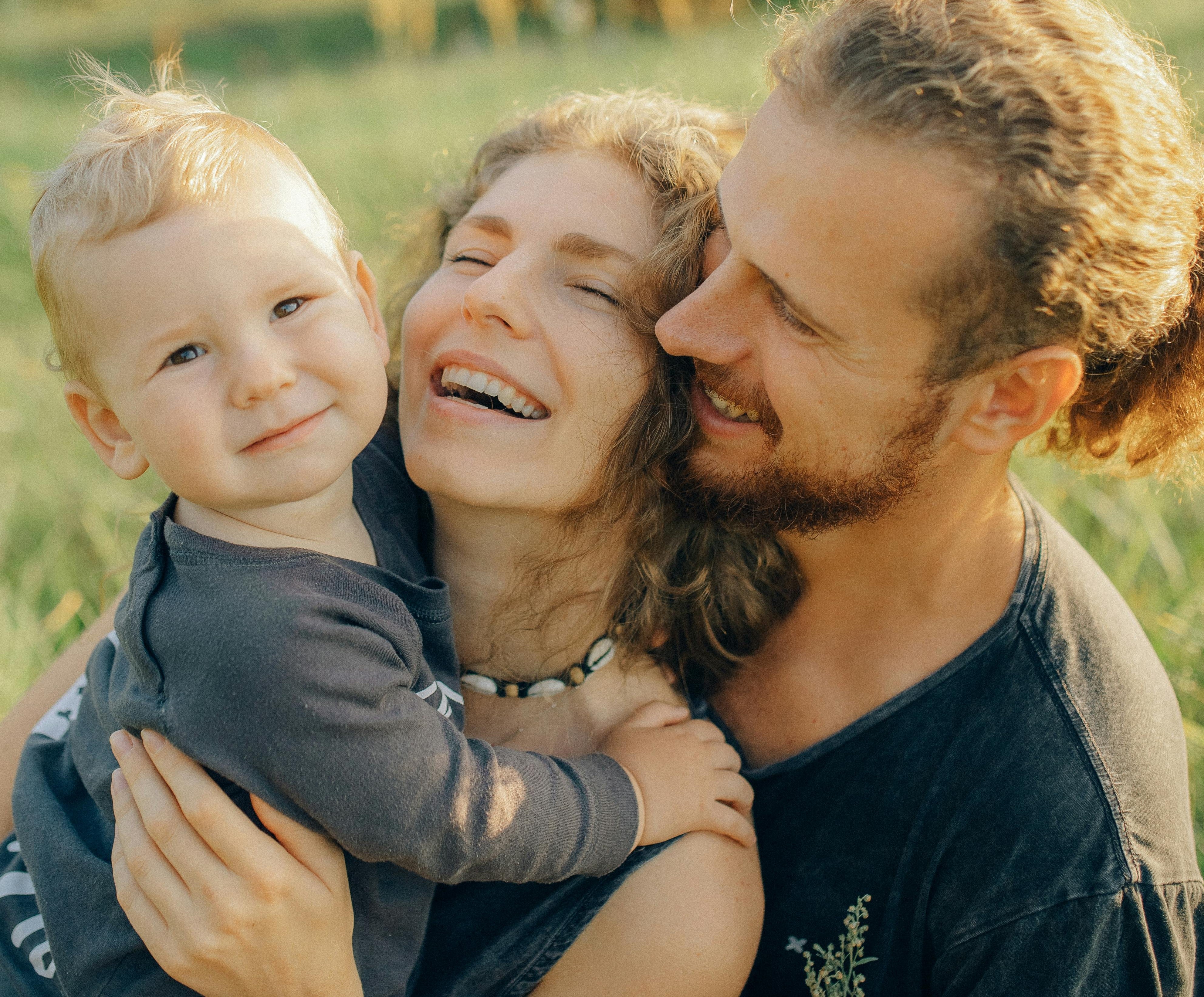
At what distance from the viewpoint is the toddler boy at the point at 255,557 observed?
1620 mm

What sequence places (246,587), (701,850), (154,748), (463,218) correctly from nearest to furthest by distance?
(246,587) < (154,748) < (701,850) < (463,218)

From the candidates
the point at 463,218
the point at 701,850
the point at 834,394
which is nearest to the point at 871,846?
the point at 701,850

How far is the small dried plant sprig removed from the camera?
2.16 m

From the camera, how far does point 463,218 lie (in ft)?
8.29

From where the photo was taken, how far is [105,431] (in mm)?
1794

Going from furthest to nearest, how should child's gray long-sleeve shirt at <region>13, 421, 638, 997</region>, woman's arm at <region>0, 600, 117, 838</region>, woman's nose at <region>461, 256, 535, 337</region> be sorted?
1. woman's arm at <region>0, 600, 117, 838</region>
2. woman's nose at <region>461, 256, 535, 337</region>
3. child's gray long-sleeve shirt at <region>13, 421, 638, 997</region>

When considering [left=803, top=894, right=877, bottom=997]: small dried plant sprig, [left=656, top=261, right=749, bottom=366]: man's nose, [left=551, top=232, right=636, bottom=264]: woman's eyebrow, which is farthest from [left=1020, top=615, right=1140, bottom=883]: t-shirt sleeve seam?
[left=551, top=232, right=636, bottom=264]: woman's eyebrow

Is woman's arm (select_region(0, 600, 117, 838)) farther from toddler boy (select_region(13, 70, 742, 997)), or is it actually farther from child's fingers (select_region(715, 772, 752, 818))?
child's fingers (select_region(715, 772, 752, 818))

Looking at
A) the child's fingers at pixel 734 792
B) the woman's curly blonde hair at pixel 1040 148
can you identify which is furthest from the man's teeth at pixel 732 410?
the child's fingers at pixel 734 792

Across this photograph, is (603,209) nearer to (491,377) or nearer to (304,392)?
(491,377)

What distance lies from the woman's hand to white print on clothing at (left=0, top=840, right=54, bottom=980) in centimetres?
30

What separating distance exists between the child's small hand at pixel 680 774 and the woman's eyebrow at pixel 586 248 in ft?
3.34

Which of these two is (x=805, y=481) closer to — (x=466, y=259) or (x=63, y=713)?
(x=466, y=259)

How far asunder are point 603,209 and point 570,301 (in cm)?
22
